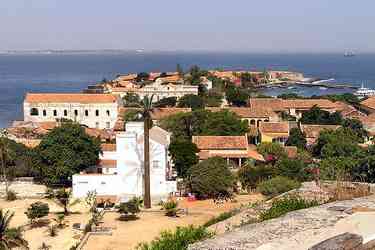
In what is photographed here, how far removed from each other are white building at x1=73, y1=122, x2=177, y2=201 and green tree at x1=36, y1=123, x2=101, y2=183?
93.1 inches

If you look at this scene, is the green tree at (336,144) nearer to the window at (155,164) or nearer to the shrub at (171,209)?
the window at (155,164)

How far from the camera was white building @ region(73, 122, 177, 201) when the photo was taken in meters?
27.3

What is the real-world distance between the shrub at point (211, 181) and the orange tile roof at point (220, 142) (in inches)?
263

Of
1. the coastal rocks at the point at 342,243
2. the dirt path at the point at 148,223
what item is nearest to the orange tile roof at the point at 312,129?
the dirt path at the point at 148,223

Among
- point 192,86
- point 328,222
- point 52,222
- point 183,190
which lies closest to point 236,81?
point 192,86

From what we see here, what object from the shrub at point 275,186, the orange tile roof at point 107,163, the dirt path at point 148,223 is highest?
the shrub at point 275,186

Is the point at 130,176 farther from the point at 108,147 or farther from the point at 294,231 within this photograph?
the point at 294,231

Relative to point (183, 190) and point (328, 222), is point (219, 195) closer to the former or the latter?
point (183, 190)

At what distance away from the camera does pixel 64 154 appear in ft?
98.4

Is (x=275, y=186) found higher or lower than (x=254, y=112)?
lower

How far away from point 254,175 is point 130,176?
6265 mm

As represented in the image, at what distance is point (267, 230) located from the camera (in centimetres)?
760

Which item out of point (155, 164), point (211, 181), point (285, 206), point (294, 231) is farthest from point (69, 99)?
point (294, 231)

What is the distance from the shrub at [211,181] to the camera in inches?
1072
